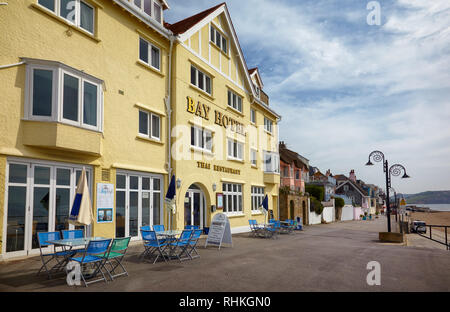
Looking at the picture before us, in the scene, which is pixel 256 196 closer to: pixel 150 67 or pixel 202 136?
pixel 202 136

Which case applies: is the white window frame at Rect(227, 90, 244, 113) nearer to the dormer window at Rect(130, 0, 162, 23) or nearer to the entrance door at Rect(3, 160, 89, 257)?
the dormer window at Rect(130, 0, 162, 23)

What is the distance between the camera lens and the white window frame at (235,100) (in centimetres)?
2146

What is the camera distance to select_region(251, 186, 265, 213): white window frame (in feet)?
78.3

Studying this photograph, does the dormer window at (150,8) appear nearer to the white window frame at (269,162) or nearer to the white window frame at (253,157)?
the white window frame at (253,157)

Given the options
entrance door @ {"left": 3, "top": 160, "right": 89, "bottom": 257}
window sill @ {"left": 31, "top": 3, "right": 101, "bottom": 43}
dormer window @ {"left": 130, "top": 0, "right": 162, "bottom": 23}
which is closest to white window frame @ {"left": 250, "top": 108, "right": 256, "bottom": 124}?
dormer window @ {"left": 130, "top": 0, "right": 162, "bottom": 23}

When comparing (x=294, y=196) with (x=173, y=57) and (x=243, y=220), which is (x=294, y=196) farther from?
(x=173, y=57)

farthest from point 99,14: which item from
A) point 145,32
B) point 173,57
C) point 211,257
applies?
point 211,257

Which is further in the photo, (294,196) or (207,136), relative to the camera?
(294,196)

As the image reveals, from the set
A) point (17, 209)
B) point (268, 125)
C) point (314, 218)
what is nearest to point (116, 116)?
point (17, 209)

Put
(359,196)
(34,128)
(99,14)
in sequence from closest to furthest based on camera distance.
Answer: (34,128) < (99,14) < (359,196)

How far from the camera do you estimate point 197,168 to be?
17062 millimetres

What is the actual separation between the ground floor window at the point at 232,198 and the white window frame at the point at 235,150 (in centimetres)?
174

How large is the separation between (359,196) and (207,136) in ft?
227
